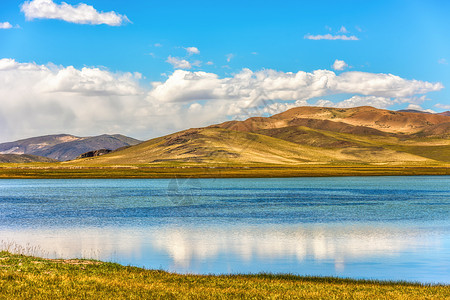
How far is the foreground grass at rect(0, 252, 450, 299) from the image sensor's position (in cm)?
1848

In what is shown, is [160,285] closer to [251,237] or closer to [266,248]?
[266,248]

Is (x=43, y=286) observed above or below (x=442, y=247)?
above

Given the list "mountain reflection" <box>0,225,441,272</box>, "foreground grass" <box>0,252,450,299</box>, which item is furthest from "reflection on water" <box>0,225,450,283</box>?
"foreground grass" <box>0,252,450,299</box>

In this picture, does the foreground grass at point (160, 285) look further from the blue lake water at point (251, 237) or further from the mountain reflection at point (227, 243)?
the mountain reflection at point (227, 243)

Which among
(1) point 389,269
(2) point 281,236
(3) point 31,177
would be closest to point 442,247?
(1) point 389,269

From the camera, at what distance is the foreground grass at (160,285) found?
18.5m

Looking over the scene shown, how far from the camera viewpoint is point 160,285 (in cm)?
2052

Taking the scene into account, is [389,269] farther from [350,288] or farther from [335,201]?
[335,201]

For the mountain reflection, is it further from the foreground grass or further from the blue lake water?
the foreground grass

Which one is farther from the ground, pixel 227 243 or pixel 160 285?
pixel 160 285

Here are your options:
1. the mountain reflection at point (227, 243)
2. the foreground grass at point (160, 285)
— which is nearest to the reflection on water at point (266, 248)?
the mountain reflection at point (227, 243)

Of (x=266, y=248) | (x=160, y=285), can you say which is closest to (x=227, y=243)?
(x=266, y=248)

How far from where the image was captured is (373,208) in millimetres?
65938

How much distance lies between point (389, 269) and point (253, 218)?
26049 mm
